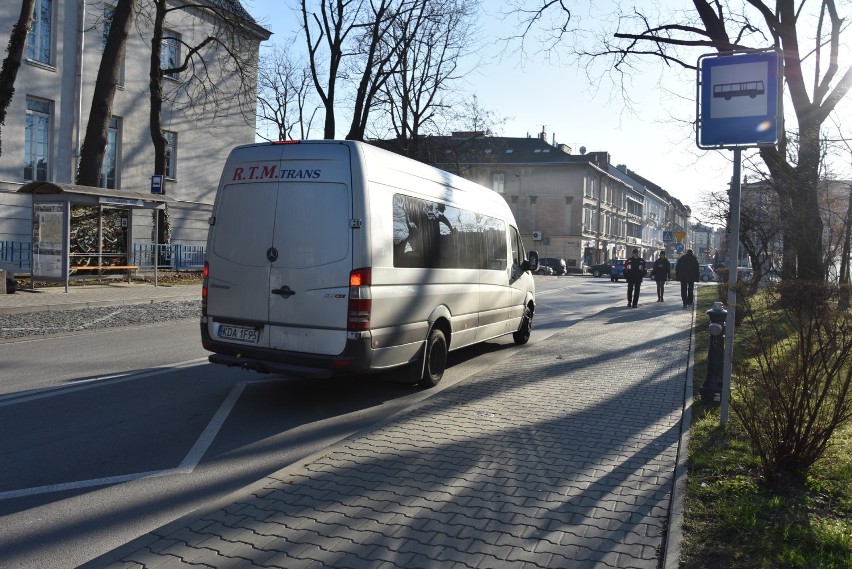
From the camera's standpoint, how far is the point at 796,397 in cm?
484

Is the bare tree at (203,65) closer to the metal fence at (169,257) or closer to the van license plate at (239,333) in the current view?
the metal fence at (169,257)

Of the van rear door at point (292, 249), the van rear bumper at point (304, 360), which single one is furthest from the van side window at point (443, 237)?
the van rear bumper at point (304, 360)

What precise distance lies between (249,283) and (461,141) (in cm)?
3599

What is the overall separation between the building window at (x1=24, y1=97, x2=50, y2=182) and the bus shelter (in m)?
4.64

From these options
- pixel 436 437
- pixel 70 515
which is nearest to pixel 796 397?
pixel 436 437

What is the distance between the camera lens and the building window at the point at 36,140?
86.0 feet

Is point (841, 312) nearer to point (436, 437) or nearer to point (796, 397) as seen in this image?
point (796, 397)

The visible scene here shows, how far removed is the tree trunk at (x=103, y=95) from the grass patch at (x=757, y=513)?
66.9ft

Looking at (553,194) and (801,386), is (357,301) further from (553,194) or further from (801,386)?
(553,194)

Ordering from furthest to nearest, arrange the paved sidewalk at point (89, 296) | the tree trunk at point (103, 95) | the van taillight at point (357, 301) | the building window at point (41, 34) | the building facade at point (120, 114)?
the building window at point (41, 34), the building facade at point (120, 114), the tree trunk at point (103, 95), the paved sidewalk at point (89, 296), the van taillight at point (357, 301)

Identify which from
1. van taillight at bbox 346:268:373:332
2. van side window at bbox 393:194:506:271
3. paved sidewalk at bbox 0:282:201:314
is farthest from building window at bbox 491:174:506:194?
van taillight at bbox 346:268:373:332

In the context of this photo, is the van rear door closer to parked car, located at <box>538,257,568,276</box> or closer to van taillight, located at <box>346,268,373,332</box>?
van taillight, located at <box>346,268,373,332</box>

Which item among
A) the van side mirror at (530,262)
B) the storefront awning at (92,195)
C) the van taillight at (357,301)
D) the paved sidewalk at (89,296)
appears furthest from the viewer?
the storefront awning at (92,195)

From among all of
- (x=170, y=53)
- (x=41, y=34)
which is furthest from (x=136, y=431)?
(x=170, y=53)
